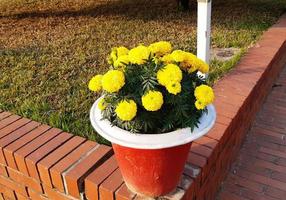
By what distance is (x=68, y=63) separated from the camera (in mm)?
3637

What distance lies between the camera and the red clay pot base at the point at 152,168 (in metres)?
1.53

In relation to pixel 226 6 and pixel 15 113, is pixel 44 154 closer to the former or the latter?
pixel 15 113

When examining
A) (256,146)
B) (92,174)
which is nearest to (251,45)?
(256,146)

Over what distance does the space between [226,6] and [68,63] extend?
3297 millimetres

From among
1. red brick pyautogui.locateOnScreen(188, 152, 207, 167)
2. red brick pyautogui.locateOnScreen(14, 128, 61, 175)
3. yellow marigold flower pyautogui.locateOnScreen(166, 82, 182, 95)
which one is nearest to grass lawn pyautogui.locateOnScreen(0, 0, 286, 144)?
red brick pyautogui.locateOnScreen(14, 128, 61, 175)

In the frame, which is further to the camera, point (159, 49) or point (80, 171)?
point (80, 171)

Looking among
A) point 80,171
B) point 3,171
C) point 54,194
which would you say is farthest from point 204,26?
point 3,171

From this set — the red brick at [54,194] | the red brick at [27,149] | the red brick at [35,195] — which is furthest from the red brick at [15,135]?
the red brick at [54,194]

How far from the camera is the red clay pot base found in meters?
1.53

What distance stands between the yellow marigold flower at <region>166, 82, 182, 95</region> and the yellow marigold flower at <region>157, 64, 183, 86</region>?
0.02 m

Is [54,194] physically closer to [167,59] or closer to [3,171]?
[3,171]

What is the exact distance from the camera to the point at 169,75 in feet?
4.73

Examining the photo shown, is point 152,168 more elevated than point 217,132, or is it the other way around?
point 152,168

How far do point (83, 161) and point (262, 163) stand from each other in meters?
1.51
